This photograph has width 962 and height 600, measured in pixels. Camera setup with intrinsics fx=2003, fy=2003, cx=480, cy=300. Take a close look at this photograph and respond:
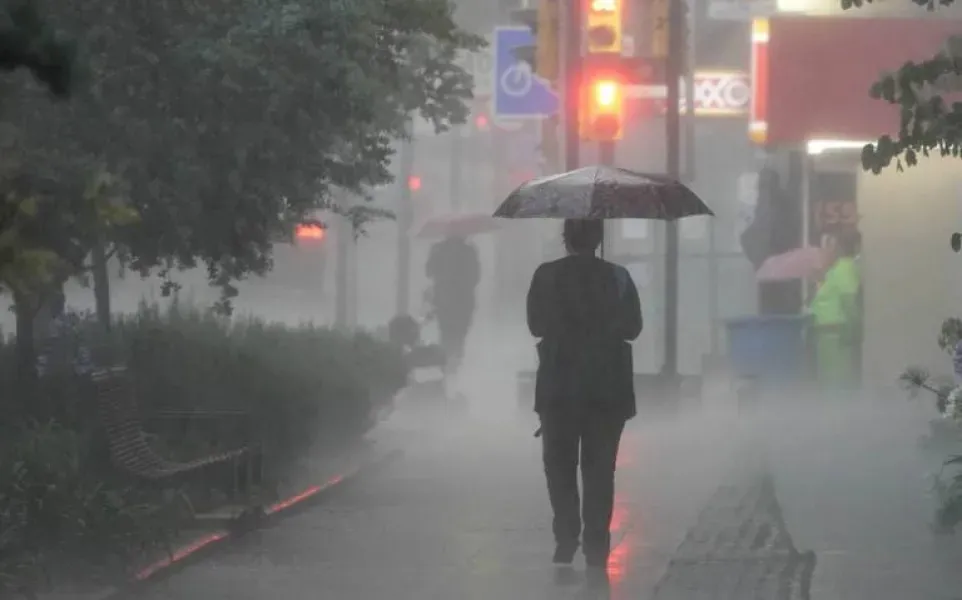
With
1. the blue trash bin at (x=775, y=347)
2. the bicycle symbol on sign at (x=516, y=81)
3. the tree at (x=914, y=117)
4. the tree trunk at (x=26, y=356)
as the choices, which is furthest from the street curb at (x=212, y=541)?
the bicycle symbol on sign at (x=516, y=81)

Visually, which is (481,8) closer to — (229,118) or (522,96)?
(522,96)

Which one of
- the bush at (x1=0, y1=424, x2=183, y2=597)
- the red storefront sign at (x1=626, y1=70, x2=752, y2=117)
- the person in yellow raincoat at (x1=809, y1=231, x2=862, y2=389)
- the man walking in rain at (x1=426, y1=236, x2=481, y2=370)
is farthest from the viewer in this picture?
the red storefront sign at (x1=626, y1=70, x2=752, y2=117)

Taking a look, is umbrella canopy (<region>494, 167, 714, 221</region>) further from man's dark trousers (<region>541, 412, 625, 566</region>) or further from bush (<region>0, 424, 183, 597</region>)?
bush (<region>0, 424, 183, 597</region>)

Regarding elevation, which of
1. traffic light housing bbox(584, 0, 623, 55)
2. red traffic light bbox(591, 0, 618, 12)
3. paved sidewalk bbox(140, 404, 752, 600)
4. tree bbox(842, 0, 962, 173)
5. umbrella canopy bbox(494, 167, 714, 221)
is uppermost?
red traffic light bbox(591, 0, 618, 12)

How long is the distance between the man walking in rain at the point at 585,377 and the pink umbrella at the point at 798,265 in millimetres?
14258

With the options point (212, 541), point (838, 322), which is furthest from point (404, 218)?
point (212, 541)

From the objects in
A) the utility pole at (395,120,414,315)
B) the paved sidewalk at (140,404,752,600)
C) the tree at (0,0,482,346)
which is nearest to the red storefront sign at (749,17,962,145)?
the paved sidewalk at (140,404,752,600)

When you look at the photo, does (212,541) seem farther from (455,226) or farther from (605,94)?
(455,226)

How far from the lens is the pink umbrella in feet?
80.8

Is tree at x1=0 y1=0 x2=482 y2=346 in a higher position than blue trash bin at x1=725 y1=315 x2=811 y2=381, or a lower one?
higher

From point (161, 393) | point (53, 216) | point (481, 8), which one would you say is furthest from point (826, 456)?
point (481, 8)

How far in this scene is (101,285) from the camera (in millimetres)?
16797

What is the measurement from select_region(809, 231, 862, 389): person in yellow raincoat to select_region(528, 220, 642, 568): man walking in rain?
1339cm

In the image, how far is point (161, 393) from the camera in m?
14.6
